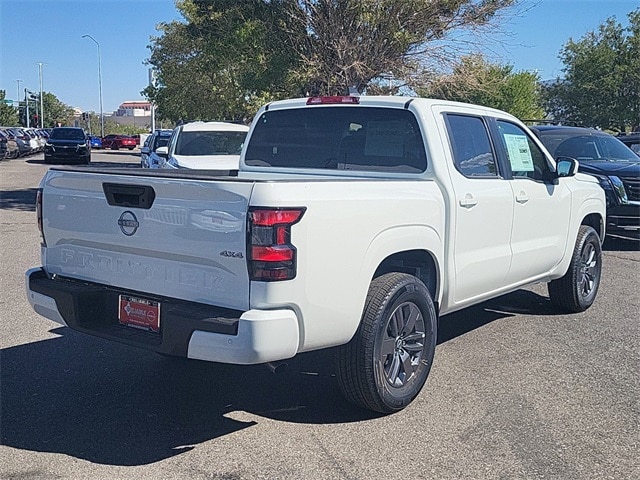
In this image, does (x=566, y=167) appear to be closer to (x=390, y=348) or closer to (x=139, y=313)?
(x=390, y=348)

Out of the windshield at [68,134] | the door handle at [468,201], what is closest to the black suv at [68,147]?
the windshield at [68,134]

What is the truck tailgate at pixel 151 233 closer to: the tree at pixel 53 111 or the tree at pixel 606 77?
the tree at pixel 606 77

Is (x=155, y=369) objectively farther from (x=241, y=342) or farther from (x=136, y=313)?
(x=241, y=342)

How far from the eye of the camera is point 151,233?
4066 mm

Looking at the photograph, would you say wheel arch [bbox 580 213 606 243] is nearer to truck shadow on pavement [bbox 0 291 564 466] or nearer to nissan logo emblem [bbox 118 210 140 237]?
truck shadow on pavement [bbox 0 291 564 466]

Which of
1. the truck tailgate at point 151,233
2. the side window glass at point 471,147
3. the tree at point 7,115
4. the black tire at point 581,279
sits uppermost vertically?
the tree at point 7,115

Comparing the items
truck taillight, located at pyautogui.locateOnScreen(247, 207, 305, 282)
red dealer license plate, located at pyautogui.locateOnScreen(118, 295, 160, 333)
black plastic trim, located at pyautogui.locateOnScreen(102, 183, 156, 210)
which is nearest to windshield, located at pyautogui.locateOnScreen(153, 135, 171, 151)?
black plastic trim, located at pyautogui.locateOnScreen(102, 183, 156, 210)

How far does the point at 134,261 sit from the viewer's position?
419 centimetres

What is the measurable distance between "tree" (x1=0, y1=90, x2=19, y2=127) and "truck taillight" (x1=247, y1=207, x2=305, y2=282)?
9040cm

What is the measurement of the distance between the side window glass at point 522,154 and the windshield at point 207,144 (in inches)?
310

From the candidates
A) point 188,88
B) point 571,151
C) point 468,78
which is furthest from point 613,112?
point 571,151

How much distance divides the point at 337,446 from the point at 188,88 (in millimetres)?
30777

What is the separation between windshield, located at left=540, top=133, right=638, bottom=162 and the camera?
12492 millimetres

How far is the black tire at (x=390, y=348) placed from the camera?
4.25 metres
